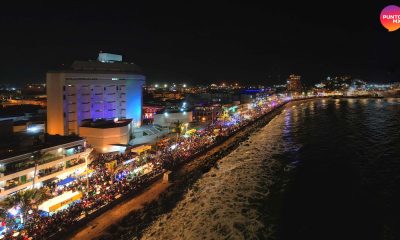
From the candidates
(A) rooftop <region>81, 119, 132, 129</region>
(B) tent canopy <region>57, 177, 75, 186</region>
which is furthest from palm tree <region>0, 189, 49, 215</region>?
(A) rooftop <region>81, 119, 132, 129</region>

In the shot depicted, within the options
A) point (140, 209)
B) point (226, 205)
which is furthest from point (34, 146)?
point (226, 205)

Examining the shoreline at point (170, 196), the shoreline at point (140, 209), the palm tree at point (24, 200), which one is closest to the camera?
the palm tree at point (24, 200)

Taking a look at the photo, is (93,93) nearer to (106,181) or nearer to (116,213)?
(106,181)

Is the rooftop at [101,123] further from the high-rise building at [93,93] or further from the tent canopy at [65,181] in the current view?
the tent canopy at [65,181]

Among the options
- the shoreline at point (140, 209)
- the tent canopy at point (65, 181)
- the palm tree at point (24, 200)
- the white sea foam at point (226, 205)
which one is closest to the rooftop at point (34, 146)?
the tent canopy at point (65, 181)

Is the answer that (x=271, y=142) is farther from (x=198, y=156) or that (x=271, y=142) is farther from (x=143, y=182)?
(x=143, y=182)

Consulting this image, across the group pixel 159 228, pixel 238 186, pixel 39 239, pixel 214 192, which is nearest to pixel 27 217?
pixel 39 239

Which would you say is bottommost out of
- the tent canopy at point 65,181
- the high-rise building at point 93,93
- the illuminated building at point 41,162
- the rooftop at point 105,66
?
→ the tent canopy at point 65,181
